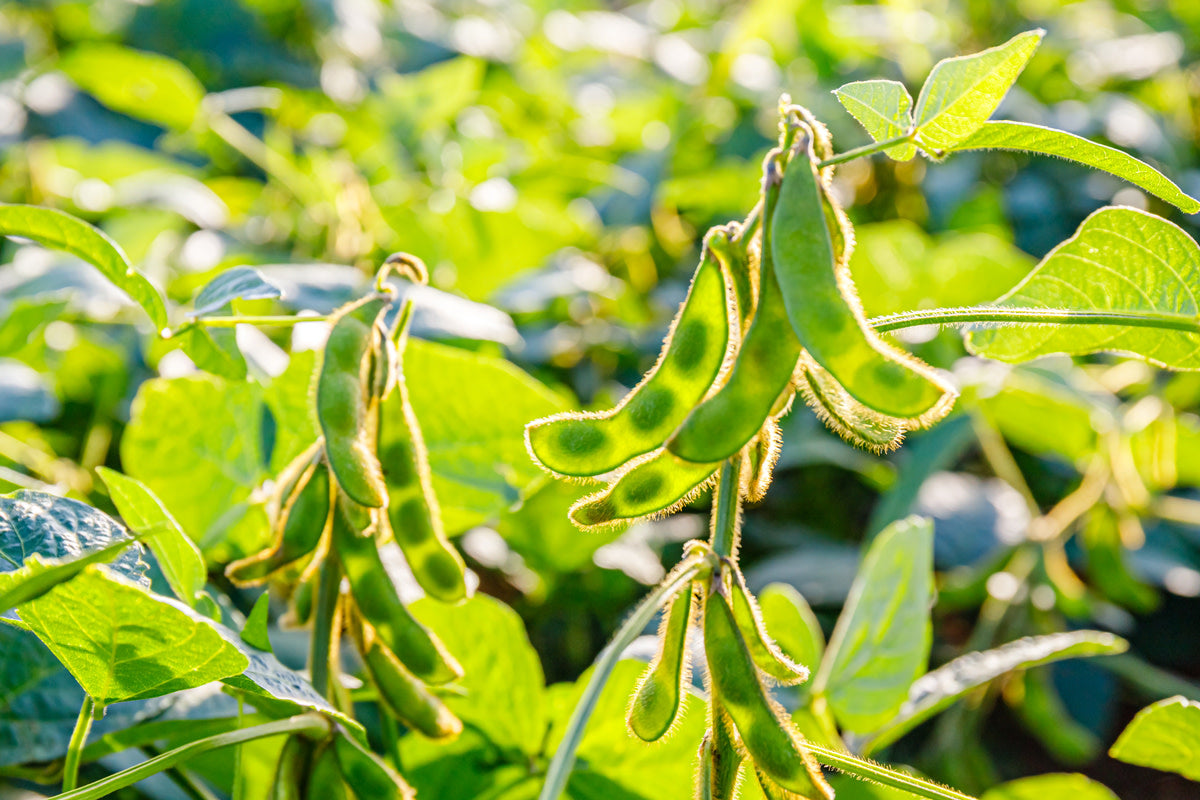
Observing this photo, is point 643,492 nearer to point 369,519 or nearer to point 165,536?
point 369,519

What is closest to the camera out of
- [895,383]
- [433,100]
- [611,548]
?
[895,383]

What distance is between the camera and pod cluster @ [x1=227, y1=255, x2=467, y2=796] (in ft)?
1.57

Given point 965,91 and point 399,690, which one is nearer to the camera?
point 965,91

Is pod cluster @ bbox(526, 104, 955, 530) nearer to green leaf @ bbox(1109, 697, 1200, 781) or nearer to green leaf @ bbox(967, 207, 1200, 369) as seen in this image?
green leaf @ bbox(967, 207, 1200, 369)

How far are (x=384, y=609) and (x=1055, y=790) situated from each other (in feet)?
1.76

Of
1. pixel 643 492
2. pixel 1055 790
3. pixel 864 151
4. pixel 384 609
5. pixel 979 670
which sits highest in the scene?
pixel 864 151

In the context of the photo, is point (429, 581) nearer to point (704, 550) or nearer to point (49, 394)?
point (704, 550)

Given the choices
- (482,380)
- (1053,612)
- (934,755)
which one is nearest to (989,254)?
(1053,612)

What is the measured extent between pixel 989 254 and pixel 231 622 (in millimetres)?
1002

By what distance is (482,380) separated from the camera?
706 millimetres

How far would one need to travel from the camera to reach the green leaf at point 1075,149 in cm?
43

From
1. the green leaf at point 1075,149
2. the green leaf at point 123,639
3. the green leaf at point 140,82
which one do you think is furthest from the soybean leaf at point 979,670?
the green leaf at point 140,82

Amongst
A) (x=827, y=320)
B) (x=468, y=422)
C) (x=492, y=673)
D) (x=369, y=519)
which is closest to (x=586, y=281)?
(x=468, y=422)

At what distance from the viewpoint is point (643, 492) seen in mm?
430
